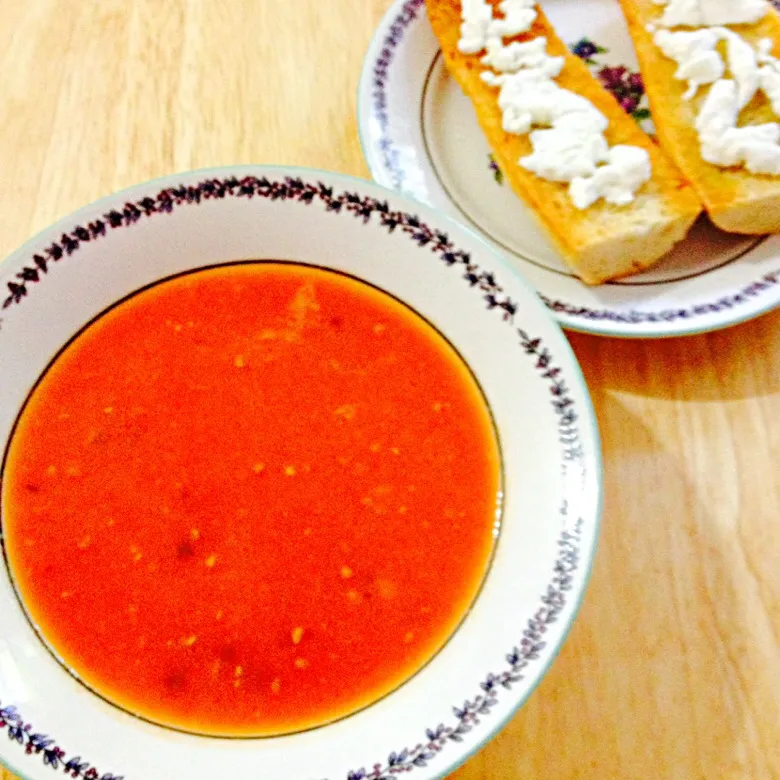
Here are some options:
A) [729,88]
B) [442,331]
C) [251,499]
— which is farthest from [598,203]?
[251,499]

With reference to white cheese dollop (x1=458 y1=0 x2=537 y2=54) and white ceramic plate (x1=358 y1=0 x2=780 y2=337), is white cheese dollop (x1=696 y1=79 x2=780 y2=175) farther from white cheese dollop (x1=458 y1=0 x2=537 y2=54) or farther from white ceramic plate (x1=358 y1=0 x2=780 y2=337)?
white cheese dollop (x1=458 y1=0 x2=537 y2=54)

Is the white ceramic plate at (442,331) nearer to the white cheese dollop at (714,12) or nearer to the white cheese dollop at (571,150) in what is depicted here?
the white cheese dollop at (571,150)

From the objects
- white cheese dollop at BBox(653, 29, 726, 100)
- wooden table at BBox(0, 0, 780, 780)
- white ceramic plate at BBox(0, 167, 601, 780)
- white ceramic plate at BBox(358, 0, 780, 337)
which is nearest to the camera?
white ceramic plate at BBox(0, 167, 601, 780)

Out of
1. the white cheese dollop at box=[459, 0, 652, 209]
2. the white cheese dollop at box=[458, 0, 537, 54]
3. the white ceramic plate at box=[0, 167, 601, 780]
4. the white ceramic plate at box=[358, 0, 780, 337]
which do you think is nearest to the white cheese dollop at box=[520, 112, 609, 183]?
the white cheese dollop at box=[459, 0, 652, 209]

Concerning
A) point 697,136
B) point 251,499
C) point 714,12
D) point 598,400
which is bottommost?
point 598,400

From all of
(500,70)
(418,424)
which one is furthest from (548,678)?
(500,70)

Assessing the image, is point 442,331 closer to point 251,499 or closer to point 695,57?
point 251,499

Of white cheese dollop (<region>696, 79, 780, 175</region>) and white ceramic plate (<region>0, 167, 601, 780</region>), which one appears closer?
white ceramic plate (<region>0, 167, 601, 780</region>)
